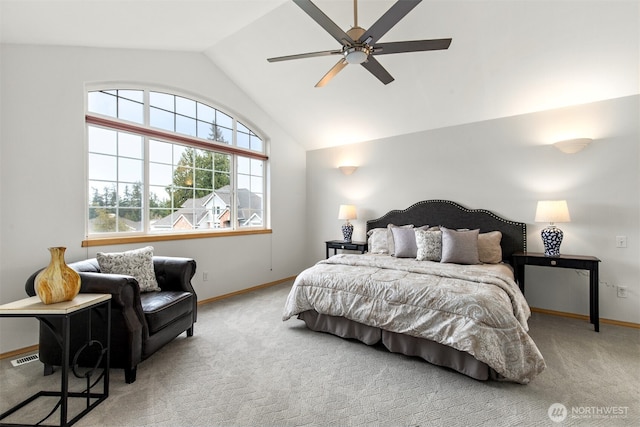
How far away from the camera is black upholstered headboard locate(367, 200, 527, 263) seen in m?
3.58

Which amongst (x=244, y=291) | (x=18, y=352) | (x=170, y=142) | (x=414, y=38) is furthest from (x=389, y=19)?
(x=18, y=352)

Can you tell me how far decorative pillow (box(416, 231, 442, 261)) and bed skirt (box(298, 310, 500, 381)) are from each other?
1.32 meters

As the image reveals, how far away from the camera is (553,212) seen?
3.08 metres

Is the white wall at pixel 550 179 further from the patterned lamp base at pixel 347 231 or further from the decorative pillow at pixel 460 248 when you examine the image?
the decorative pillow at pixel 460 248

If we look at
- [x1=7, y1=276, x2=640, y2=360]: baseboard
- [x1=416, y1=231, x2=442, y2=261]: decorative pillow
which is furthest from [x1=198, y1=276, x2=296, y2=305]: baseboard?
[x1=416, y1=231, x2=442, y2=261]: decorative pillow

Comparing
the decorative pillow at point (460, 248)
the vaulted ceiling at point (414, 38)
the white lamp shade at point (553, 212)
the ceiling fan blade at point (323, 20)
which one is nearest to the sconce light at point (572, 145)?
the vaulted ceiling at point (414, 38)

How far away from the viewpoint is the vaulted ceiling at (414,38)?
2534 mm

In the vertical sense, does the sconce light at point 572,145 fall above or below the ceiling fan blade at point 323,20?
below

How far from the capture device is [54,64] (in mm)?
2691

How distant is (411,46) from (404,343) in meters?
2.32

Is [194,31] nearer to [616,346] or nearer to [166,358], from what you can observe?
[166,358]

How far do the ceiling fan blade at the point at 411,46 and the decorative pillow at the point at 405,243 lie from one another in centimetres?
224

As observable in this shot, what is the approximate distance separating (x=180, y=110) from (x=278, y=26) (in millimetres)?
1633

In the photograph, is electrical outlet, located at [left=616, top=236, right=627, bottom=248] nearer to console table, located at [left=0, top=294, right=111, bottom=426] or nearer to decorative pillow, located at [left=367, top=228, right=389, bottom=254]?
decorative pillow, located at [left=367, top=228, right=389, bottom=254]
